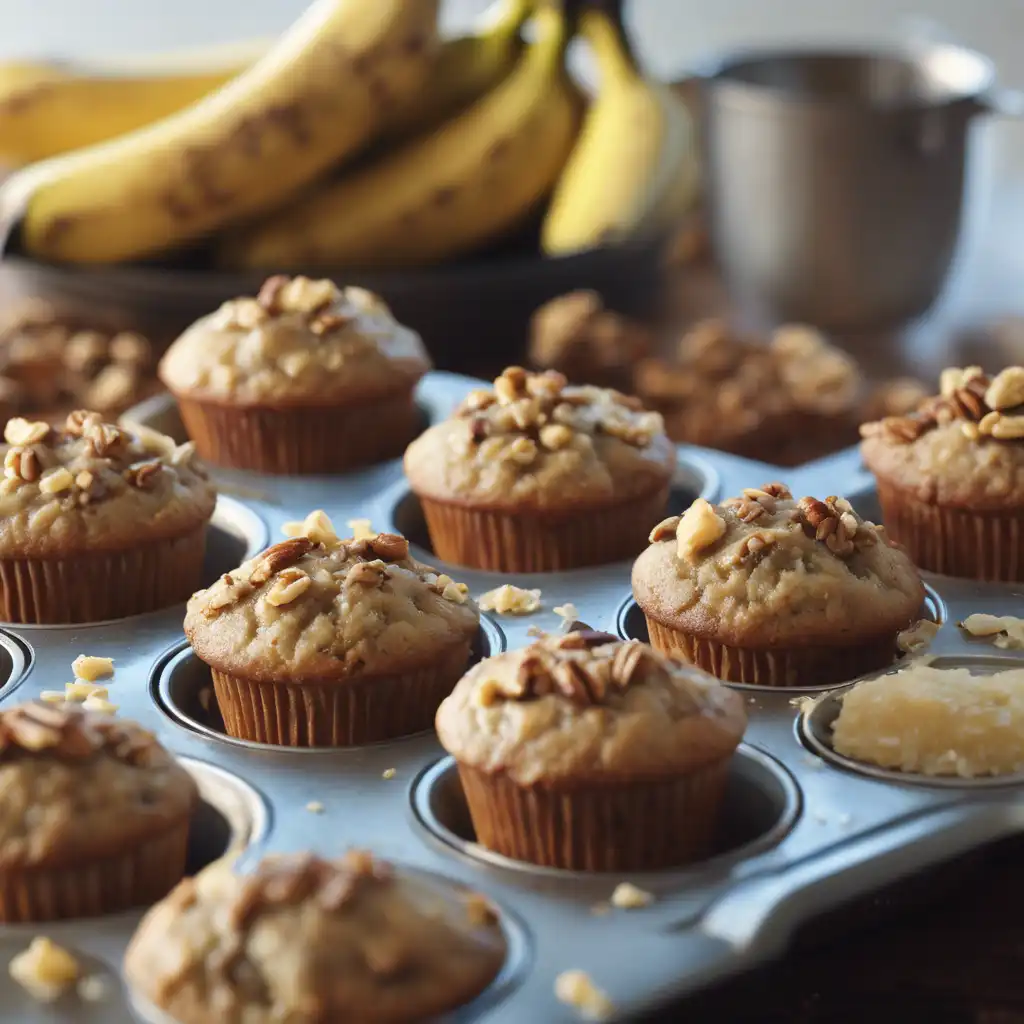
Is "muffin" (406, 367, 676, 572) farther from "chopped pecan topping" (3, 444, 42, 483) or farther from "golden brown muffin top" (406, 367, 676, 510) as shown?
"chopped pecan topping" (3, 444, 42, 483)

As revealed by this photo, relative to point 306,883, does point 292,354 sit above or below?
above

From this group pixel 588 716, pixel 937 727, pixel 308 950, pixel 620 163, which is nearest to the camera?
pixel 308 950

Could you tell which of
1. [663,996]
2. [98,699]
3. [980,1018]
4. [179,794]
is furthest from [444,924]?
[98,699]

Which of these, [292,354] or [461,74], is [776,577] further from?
[461,74]

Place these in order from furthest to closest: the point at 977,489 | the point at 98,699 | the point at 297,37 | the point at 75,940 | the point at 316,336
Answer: the point at 297,37, the point at 316,336, the point at 977,489, the point at 98,699, the point at 75,940

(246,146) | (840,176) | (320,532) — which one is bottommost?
(320,532)

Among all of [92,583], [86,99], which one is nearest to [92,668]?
[92,583]

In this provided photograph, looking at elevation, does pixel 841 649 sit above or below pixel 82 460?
below

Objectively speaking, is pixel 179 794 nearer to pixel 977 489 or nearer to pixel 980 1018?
pixel 980 1018

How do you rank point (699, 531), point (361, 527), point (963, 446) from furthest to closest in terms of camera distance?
1. point (361, 527)
2. point (963, 446)
3. point (699, 531)
